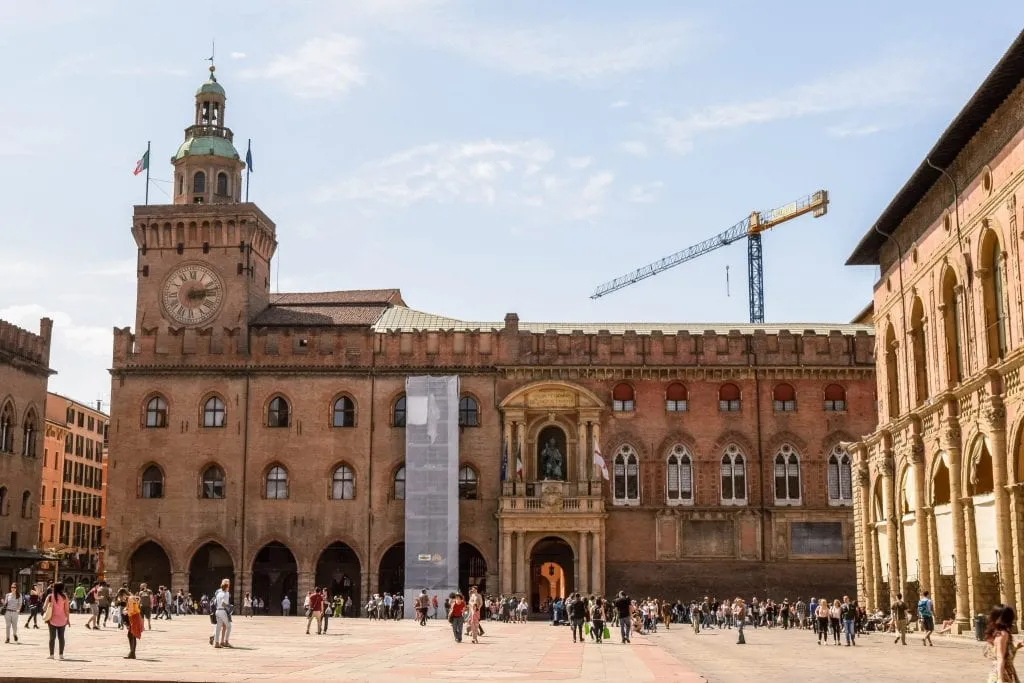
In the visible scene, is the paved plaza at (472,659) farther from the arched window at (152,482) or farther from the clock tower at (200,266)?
the clock tower at (200,266)

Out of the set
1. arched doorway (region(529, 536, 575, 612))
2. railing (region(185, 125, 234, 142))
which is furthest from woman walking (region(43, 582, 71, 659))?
railing (region(185, 125, 234, 142))

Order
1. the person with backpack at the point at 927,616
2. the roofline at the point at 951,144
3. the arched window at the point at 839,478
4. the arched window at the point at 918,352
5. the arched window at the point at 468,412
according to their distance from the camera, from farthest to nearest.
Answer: the arched window at the point at 468,412 < the arched window at the point at 839,478 < the arched window at the point at 918,352 < the person with backpack at the point at 927,616 < the roofline at the point at 951,144

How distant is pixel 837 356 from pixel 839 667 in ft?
116

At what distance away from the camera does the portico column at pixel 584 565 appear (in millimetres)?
56375

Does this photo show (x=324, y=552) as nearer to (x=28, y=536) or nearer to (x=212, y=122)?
(x=28, y=536)

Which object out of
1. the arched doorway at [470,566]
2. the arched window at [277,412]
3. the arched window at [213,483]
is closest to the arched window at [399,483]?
the arched doorway at [470,566]

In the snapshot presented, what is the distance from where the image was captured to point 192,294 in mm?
61844

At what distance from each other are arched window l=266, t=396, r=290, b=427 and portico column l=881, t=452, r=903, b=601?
28.7 m

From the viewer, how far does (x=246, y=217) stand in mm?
62062

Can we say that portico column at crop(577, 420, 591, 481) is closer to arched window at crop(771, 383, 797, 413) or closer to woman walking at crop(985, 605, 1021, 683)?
arched window at crop(771, 383, 797, 413)

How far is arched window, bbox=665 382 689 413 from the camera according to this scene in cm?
5919

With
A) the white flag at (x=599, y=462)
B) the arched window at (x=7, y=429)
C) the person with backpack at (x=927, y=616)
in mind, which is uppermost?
the arched window at (x=7, y=429)

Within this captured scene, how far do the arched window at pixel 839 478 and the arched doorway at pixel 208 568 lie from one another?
28.6m

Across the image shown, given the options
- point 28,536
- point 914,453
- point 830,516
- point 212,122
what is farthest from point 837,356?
point 28,536
